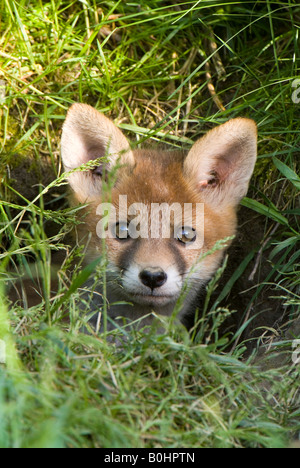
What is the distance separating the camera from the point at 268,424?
215 cm

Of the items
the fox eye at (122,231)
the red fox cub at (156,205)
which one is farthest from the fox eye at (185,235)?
the fox eye at (122,231)

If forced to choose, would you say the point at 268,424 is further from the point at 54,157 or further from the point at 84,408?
the point at 54,157

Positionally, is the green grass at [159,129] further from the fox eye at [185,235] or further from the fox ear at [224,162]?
the fox eye at [185,235]

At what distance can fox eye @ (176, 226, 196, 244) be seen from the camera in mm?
3180

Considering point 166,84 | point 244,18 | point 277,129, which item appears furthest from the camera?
point 166,84

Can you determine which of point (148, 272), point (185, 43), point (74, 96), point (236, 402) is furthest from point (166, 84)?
point (236, 402)

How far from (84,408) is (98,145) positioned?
1.92m

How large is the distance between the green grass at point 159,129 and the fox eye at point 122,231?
10.9 inches

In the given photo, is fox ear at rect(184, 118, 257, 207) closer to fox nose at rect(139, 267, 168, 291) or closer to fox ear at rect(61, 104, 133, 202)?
fox ear at rect(61, 104, 133, 202)

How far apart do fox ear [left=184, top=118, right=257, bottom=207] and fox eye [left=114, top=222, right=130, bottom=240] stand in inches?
21.7

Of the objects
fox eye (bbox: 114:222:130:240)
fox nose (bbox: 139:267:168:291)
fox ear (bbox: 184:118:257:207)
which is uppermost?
fox ear (bbox: 184:118:257:207)

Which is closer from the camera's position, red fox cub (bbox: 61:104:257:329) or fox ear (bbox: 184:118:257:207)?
red fox cub (bbox: 61:104:257:329)

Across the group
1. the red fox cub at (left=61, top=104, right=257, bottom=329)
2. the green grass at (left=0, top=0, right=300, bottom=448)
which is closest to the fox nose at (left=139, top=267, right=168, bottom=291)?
the red fox cub at (left=61, top=104, right=257, bottom=329)

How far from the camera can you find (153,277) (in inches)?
112
